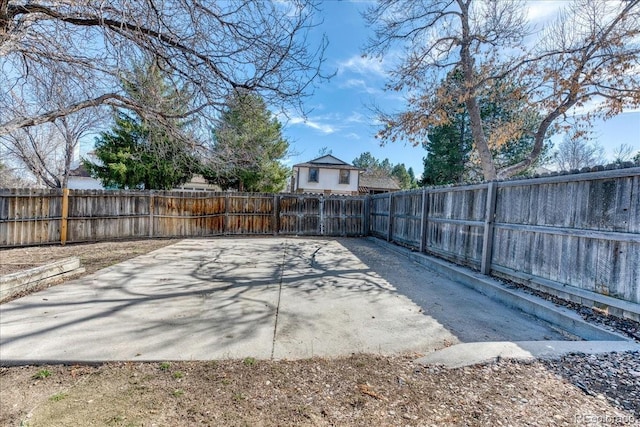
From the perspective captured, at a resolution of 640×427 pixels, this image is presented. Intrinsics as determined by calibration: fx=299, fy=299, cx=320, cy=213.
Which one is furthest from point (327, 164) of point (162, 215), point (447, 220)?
point (447, 220)

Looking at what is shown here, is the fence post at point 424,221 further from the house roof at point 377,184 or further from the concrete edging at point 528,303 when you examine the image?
the house roof at point 377,184

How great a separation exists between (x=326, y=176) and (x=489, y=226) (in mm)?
20116

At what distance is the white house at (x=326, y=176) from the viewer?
24.6 meters

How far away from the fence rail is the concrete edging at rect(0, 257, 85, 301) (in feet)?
14.3

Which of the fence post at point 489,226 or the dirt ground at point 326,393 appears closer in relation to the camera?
the dirt ground at point 326,393

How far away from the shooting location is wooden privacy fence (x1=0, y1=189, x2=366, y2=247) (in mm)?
8023

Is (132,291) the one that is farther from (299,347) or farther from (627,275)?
(627,275)

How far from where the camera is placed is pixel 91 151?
47.6 ft

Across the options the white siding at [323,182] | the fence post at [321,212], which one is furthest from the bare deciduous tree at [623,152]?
the fence post at [321,212]

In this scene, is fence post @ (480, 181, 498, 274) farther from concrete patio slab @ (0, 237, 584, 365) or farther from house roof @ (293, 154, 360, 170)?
house roof @ (293, 154, 360, 170)

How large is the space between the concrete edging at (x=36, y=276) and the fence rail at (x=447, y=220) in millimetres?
4350

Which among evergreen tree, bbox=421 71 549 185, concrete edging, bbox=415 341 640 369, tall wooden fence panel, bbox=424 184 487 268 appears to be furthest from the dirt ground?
evergreen tree, bbox=421 71 549 185

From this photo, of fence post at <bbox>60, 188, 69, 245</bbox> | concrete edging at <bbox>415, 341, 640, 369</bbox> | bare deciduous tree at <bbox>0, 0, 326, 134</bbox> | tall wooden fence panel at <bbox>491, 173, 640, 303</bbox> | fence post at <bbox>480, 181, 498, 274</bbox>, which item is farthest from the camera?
fence post at <bbox>60, 188, 69, 245</bbox>

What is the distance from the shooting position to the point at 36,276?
14.9ft
